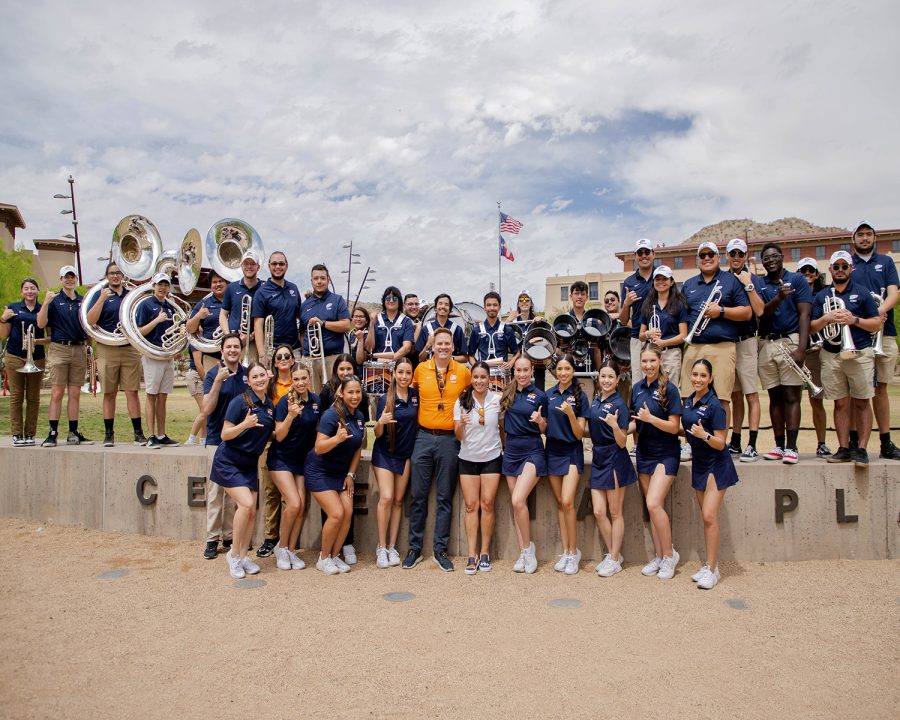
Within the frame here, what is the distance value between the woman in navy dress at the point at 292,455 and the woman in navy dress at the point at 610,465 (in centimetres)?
269

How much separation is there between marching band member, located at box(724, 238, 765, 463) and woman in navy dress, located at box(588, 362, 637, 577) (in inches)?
59.4

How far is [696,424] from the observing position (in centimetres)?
583

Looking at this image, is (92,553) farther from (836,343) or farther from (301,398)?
(836,343)

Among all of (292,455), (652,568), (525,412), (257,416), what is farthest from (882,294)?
(257,416)

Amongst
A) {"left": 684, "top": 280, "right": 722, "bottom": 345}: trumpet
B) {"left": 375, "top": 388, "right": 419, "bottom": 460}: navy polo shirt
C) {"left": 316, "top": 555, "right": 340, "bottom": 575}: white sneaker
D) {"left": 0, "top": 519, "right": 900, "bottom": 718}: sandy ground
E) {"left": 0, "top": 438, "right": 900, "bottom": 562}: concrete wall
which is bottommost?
{"left": 0, "top": 519, "right": 900, "bottom": 718}: sandy ground

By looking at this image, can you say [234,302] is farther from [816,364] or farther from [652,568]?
[816,364]

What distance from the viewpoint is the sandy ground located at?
3.87 m

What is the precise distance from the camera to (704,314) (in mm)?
6816

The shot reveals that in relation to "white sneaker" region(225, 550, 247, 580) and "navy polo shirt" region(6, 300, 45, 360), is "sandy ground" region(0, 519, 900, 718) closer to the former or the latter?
"white sneaker" region(225, 550, 247, 580)

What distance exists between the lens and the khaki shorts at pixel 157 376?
8117mm

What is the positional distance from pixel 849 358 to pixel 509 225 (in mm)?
20544

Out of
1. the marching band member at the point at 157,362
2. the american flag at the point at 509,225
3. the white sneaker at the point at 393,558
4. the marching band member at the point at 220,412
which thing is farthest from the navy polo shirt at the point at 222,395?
the american flag at the point at 509,225

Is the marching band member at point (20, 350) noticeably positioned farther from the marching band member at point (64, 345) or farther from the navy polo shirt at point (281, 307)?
the navy polo shirt at point (281, 307)

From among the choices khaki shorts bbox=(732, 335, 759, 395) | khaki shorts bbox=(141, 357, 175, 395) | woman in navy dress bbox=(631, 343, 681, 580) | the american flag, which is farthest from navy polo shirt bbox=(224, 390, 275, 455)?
the american flag
